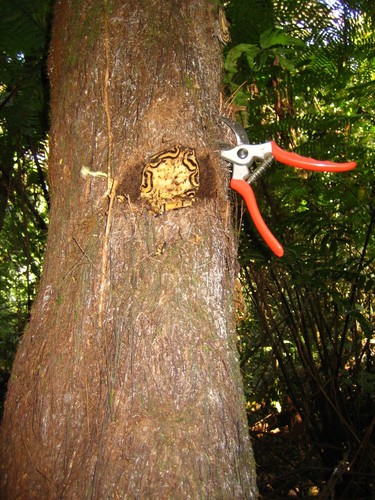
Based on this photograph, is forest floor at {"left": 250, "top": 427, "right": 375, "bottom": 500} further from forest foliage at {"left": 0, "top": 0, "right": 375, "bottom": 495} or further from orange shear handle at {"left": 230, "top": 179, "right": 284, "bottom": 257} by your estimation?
orange shear handle at {"left": 230, "top": 179, "right": 284, "bottom": 257}

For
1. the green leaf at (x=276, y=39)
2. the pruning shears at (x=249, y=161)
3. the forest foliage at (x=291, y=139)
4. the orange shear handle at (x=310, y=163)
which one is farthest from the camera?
the forest foliage at (x=291, y=139)

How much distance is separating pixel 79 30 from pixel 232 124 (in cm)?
56

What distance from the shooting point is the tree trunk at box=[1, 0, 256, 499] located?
3.17 feet

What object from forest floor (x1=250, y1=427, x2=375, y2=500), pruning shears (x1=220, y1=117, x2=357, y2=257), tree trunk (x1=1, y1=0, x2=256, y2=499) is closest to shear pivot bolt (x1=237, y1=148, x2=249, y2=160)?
pruning shears (x1=220, y1=117, x2=357, y2=257)

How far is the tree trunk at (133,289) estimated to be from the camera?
0.97 metres

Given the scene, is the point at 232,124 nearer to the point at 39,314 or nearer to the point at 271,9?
Result: the point at 39,314

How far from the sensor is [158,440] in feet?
3.10

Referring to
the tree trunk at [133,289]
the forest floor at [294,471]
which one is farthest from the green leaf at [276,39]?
the forest floor at [294,471]

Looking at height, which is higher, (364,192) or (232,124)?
(364,192)

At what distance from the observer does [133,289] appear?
1.04 metres

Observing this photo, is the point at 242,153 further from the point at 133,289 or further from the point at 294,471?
the point at 294,471

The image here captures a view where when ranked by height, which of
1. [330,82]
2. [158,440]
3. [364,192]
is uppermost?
[330,82]

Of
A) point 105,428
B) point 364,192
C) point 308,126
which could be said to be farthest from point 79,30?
point 364,192

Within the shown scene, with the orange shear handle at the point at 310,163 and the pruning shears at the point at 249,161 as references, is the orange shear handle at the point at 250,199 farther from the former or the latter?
the orange shear handle at the point at 310,163
